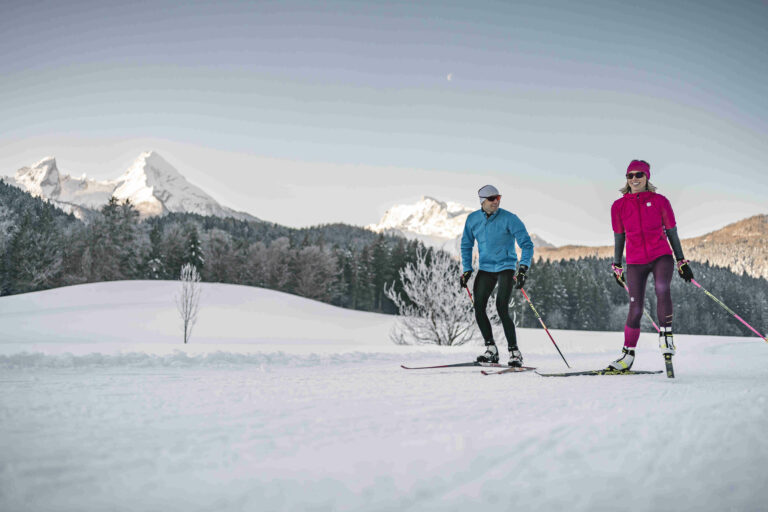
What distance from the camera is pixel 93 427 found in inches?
81.7

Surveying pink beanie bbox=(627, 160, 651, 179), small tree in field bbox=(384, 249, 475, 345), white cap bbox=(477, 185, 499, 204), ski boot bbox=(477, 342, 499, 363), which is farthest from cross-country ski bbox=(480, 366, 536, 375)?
small tree in field bbox=(384, 249, 475, 345)

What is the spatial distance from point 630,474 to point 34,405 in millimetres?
2755

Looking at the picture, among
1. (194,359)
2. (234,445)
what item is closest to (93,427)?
(234,445)

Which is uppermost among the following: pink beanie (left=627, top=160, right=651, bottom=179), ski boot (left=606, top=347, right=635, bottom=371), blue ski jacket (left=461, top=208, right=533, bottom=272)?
pink beanie (left=627, top=160, right=651, bottom=179)

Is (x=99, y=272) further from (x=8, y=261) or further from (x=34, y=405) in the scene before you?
(x=34, y=405)

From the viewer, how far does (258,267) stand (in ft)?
204

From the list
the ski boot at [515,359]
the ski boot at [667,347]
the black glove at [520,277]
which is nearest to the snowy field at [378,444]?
the ski boot at [667,347]

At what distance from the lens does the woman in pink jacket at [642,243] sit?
4.46 metres

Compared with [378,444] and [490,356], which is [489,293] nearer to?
[490,356]

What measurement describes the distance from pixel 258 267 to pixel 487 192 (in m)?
59.5

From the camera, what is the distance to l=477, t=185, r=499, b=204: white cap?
530cm

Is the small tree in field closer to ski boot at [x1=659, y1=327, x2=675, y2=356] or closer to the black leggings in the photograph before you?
the black leggings

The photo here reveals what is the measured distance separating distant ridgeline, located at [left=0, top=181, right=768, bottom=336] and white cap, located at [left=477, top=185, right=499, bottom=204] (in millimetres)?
35462

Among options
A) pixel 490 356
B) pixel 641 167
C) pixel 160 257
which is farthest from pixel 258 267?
pixel 641 167
